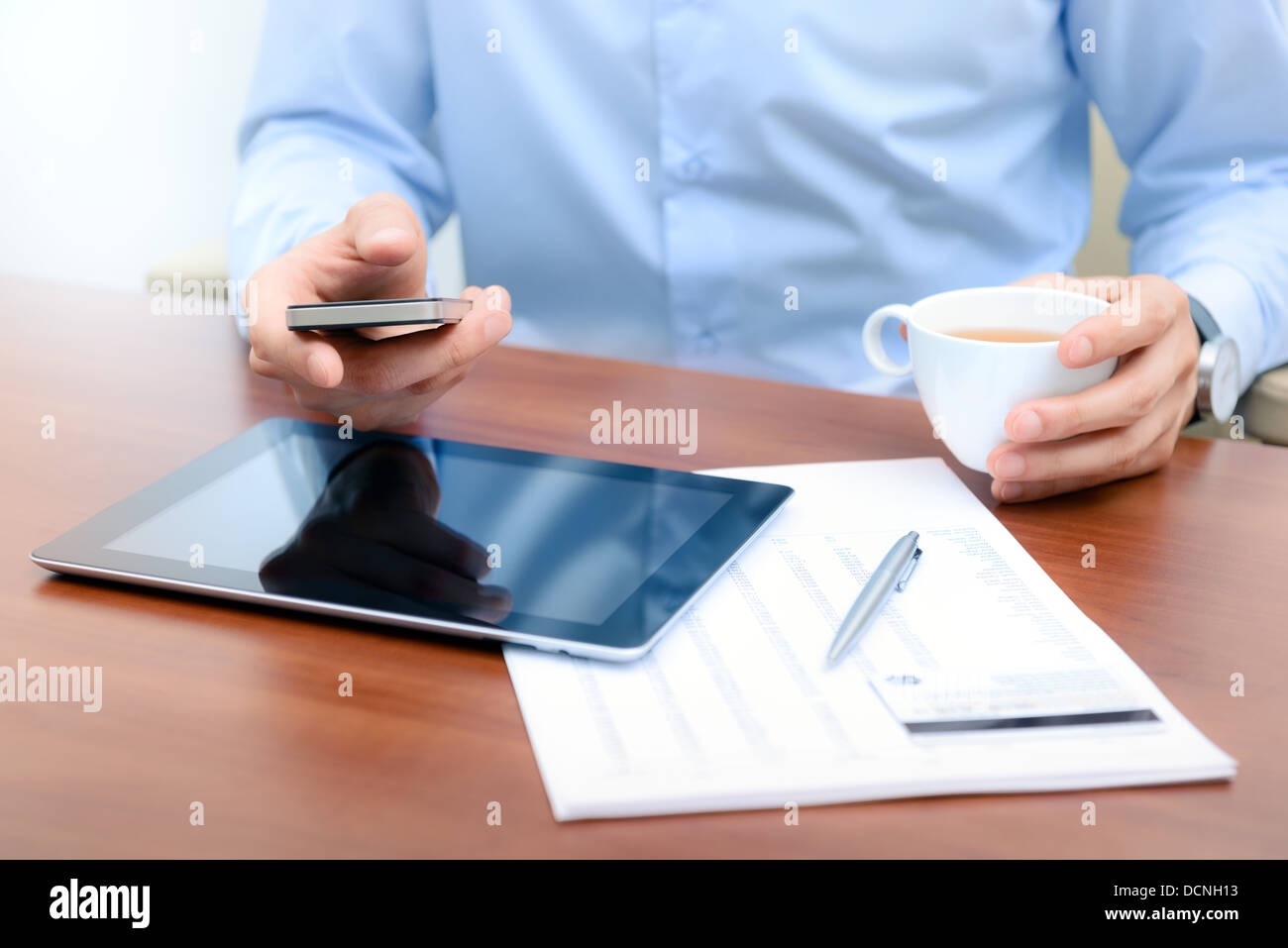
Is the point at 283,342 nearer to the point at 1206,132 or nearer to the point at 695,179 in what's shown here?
the point at 695,179

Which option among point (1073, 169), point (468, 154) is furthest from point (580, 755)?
point (1073, 169)

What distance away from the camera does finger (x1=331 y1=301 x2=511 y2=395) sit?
0.64m

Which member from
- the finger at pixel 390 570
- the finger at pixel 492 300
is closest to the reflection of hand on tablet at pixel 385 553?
the finger at pixel 390 570

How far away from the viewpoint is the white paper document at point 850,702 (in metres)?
0.38

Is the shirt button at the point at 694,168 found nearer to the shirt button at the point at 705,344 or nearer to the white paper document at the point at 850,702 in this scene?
the shirt button at the point at 705,344

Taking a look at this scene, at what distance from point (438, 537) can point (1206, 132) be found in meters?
0.75

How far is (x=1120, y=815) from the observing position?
37 centimetres

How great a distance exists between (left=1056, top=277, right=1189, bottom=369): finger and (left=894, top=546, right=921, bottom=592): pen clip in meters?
0.13

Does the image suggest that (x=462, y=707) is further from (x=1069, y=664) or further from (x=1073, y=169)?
(x=1073, y=169)

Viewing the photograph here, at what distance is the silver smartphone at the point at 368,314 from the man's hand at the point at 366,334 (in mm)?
20

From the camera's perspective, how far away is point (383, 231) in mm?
610

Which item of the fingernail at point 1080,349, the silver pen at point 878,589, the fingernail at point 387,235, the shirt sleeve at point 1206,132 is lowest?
the silver pen at point 878,589

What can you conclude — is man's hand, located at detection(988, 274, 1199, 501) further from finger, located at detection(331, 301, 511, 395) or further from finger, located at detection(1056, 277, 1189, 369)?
finger, located at detection(331, 301, 511, 395)
